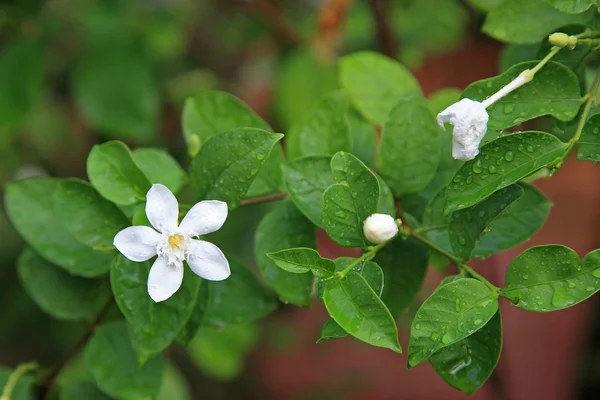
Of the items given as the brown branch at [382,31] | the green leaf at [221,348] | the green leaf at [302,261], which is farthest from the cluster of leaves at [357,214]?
the green leaf at [221,348]

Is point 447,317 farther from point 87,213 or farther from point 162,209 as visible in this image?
point 87,213

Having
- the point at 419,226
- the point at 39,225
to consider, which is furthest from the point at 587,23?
the point at 39,225

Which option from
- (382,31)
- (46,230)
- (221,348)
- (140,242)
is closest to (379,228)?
(140,242)

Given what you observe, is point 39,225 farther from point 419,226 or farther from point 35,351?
point 35,351

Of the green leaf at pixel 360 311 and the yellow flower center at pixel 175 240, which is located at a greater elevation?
the yellow flower center at pixel 175 240

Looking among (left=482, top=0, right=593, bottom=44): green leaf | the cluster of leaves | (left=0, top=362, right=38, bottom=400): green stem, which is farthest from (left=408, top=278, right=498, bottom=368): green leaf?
(left=0, top=362, right=38, bottom=400): green stem

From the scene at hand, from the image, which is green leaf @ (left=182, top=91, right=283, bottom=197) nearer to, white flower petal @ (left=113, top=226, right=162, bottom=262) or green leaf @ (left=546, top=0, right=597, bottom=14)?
white flower petal @ (left=113, top=226, right=162, bottom=262)

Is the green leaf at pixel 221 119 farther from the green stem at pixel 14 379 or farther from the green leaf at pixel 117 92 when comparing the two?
the green leaf at pixel 117 92
